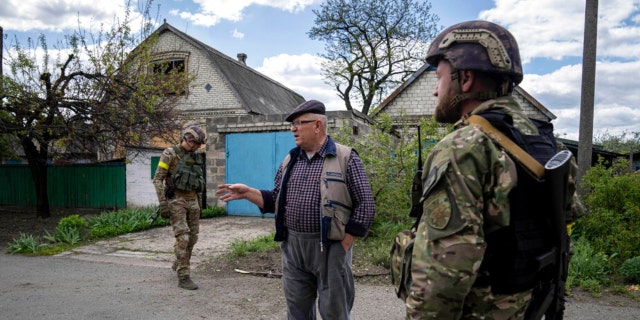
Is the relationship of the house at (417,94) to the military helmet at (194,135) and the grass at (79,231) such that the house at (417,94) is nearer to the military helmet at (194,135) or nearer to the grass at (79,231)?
the grass at (79,231)

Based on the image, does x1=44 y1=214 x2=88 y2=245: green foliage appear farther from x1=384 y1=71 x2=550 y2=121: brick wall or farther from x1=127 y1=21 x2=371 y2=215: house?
x1=384 y1=71 x2=550 y2=121: brick wall

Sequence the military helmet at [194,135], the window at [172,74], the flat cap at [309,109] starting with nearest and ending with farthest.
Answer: the flat cap at [309,109] → the military helmet at [194,135] → the window at [172,74]

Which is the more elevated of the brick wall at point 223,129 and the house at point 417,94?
the house at point 417,94

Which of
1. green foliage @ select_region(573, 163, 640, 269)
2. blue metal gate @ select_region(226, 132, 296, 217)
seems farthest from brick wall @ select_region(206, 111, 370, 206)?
green foliage @ select_region(573, 163, 640, 269)

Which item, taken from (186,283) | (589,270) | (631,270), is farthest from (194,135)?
(631,270)

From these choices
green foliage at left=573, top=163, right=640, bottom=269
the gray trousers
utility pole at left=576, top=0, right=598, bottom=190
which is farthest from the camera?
utility pole at left=576, top=0, right=598, bottom=190

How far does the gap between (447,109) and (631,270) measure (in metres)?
5.23

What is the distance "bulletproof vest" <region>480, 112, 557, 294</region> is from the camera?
4.88 feet

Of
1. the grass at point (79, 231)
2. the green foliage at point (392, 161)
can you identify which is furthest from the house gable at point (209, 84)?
the green foliage at point (392, 161)

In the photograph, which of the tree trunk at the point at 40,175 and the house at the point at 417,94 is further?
the house at the point at 417,94

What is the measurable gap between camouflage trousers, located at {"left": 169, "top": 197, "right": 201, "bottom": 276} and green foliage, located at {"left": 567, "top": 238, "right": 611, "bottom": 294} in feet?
15.3

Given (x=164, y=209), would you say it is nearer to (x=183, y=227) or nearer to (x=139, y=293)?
(x=183, y=227)

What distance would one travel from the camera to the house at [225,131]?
11734 mm

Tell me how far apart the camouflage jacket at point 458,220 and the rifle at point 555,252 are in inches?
5.7
